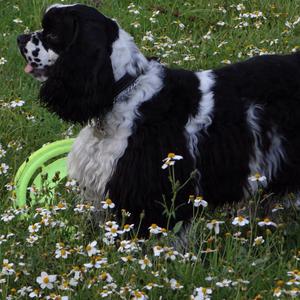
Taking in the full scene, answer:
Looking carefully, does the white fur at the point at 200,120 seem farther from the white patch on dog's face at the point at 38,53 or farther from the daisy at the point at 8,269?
the daisy at the point at 8,269

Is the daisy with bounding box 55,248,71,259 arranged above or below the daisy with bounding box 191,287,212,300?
above

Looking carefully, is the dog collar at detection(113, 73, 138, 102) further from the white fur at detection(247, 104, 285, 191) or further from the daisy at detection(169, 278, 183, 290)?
the daisy at detection(169, 278, 183, 290)

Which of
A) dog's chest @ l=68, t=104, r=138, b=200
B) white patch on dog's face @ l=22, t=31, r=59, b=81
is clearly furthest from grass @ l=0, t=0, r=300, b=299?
white patch on dog's face @ l=22, t=31, r=59, b=81

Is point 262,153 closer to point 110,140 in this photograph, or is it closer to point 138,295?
point 110,140

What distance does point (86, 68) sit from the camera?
3848mm

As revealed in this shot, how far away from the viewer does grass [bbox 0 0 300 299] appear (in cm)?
307

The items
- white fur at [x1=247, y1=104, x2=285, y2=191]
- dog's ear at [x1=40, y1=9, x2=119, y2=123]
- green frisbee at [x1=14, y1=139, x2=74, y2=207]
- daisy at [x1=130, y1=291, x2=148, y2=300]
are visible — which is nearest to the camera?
daisy at [x1=130, y1=291, x2=148, y2=300]

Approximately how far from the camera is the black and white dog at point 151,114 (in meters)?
3.88

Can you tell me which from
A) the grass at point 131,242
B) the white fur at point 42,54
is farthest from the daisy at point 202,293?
the white fur at point 42,54

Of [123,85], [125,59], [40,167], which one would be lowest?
[40,167]

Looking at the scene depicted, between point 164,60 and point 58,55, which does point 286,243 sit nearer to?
point 58,55

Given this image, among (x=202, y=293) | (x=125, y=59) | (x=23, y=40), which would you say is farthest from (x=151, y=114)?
(x=202, y=293)

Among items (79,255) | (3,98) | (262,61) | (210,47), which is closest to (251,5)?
(210,47)

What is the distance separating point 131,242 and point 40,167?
1.66 meters
